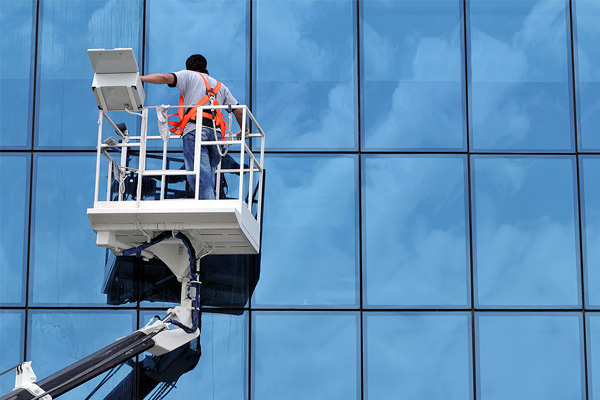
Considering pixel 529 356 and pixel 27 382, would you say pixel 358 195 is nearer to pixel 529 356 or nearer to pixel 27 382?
pixel 529 356

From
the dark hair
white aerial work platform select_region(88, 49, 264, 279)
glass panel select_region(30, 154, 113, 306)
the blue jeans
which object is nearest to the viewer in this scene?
white aerial work platform select_region(88, 49, 264, 279)

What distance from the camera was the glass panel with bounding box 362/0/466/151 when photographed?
12.0 meters

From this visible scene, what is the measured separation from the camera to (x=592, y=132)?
39.4 ft

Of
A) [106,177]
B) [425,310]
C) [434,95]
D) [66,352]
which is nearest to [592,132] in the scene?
[434,95]

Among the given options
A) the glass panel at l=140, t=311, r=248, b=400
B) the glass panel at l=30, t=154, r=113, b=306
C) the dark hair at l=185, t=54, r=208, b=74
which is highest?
the dark hair at l=185, t=54, r=208, b=74

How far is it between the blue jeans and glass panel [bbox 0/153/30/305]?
2493 mm

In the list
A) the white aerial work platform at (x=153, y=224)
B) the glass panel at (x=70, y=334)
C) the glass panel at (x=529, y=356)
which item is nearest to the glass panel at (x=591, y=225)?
the glass panel at (x=529, y=356)

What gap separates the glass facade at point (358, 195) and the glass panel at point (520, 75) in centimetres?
3

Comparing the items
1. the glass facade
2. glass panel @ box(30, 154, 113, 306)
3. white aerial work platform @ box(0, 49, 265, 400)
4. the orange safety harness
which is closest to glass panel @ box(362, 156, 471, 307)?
the glass facade

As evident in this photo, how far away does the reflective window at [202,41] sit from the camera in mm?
12148

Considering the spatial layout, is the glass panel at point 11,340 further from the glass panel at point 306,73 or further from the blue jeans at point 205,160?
the glass panel at point 306,73

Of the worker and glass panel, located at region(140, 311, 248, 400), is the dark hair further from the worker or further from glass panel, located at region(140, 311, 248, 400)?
glass panel, located at region(140, 311, 248, 400)

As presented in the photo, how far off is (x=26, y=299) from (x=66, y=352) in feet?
2.80

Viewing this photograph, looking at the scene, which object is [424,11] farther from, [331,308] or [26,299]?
[26,299]
